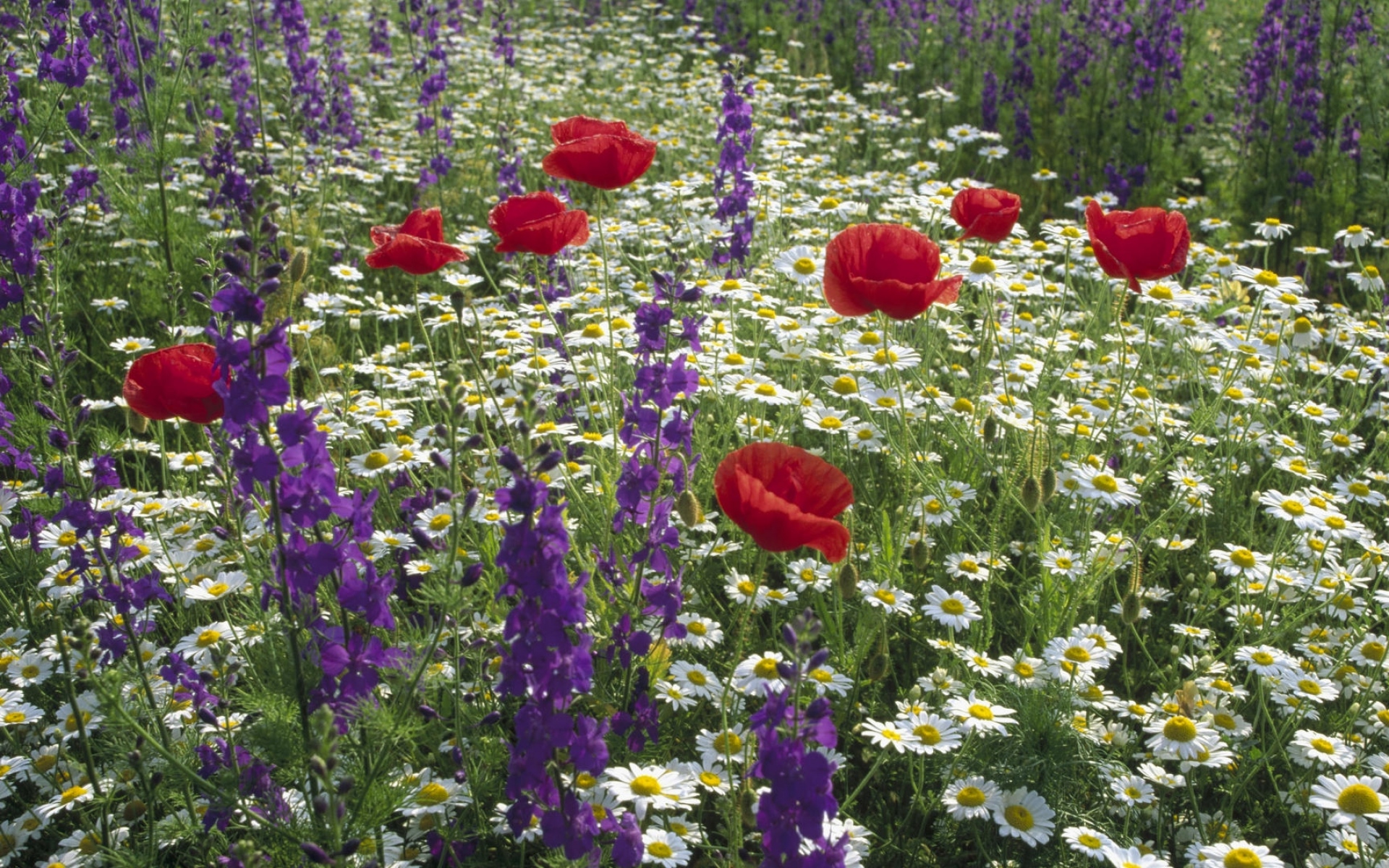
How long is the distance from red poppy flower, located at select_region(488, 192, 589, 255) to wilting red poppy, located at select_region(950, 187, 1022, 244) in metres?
1.00

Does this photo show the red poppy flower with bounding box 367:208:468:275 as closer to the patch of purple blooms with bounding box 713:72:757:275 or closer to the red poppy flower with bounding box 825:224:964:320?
the red poppy flower with bounding box 825:224:964:320

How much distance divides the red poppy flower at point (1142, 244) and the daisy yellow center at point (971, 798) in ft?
3.86

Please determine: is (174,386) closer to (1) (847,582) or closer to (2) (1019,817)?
(1) (847,582)

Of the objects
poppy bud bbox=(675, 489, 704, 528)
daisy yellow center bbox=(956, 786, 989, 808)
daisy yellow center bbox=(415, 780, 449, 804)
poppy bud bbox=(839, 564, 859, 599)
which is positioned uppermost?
poppy bud bbox=(675, 489, 704, 528)

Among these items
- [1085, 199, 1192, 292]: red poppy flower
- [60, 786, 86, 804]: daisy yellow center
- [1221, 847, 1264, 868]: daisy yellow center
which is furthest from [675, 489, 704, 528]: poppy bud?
[60, 786, 86, 804]: daisy yellow center

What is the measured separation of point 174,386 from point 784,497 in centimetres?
98

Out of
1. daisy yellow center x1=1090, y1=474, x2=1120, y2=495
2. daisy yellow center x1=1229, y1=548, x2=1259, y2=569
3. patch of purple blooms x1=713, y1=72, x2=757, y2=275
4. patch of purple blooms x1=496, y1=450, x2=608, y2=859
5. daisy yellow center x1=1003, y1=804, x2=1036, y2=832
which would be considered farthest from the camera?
patch of purple blooms x1=713, y1=72, x2=757, y2=275

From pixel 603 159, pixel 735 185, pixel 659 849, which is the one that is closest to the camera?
pixel 659 849

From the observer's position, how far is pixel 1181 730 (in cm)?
219

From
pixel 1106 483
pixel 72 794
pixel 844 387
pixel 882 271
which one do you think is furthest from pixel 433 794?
pixel 1106 483

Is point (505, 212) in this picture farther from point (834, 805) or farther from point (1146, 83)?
point (1146, 83)

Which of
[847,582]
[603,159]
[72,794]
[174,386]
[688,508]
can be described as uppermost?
[603,159]

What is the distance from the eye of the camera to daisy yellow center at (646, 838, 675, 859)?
5.86ft

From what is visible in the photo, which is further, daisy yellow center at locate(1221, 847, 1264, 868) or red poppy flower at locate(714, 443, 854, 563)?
daisy yellow center at locate(1221, 847, 1264, 868)
